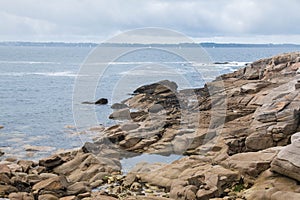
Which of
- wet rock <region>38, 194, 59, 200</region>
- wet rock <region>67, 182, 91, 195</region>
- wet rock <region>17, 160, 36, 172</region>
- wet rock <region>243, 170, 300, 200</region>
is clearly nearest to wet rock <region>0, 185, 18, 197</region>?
wet rock <region>38, 194, 59, 200</region>

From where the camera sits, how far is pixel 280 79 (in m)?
39.1

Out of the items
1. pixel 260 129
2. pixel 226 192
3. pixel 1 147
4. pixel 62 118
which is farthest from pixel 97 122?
pixel 226 192

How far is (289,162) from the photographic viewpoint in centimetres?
1755

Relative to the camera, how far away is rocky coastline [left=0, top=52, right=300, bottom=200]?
18641mm

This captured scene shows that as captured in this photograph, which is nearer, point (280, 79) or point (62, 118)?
point (280, 79)

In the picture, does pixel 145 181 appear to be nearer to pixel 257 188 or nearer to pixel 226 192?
pixel 226 192

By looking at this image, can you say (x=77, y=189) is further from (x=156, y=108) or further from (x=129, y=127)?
(x=156, y=108)

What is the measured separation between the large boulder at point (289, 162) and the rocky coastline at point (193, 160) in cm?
4

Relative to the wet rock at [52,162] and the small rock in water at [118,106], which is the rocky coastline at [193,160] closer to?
the wet rock at [52,162]

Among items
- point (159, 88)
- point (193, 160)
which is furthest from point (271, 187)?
point (159, 88)

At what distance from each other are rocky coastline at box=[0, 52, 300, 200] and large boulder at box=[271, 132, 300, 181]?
41mm

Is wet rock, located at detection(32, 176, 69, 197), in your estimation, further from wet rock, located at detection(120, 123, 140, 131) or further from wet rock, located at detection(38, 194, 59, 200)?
wet rock, located at detection(120, 123, 140, 131)

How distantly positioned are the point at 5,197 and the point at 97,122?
21369 mm

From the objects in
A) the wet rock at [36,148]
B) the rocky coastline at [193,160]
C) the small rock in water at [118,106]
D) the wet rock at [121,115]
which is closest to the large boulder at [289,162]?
the rocky coastline at [193,160]
